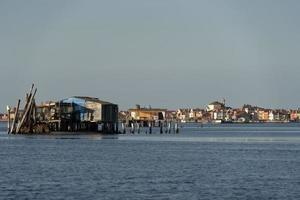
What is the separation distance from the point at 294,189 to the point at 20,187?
1600 cm

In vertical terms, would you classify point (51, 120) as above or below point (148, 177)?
above

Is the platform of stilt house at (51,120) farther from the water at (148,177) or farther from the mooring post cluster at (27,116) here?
the water at (148,177)

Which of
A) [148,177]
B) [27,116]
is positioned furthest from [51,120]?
[148,177]

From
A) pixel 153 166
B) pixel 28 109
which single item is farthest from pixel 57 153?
pixel 28 109

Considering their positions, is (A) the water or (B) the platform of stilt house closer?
(A) the water

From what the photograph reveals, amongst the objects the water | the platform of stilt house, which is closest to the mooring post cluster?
the platform of stilt house

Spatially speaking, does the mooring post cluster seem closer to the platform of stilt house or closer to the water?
the platform of stilt house

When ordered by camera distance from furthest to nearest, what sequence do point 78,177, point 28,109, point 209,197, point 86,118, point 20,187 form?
point 86,118 → point 28,109 → point 78,177 → point 20,187 → point 209,197

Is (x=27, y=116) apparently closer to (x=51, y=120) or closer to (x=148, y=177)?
(x=51, y=120)

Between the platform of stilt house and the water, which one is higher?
the platform of stilt house

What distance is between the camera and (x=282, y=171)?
204ft

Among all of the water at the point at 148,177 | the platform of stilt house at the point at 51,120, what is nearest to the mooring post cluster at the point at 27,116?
the platform of stilt house at the point at 51,120

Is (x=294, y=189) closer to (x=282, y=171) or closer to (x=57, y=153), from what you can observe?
(x=282, y=171)

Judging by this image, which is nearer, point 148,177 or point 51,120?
point 148,177
